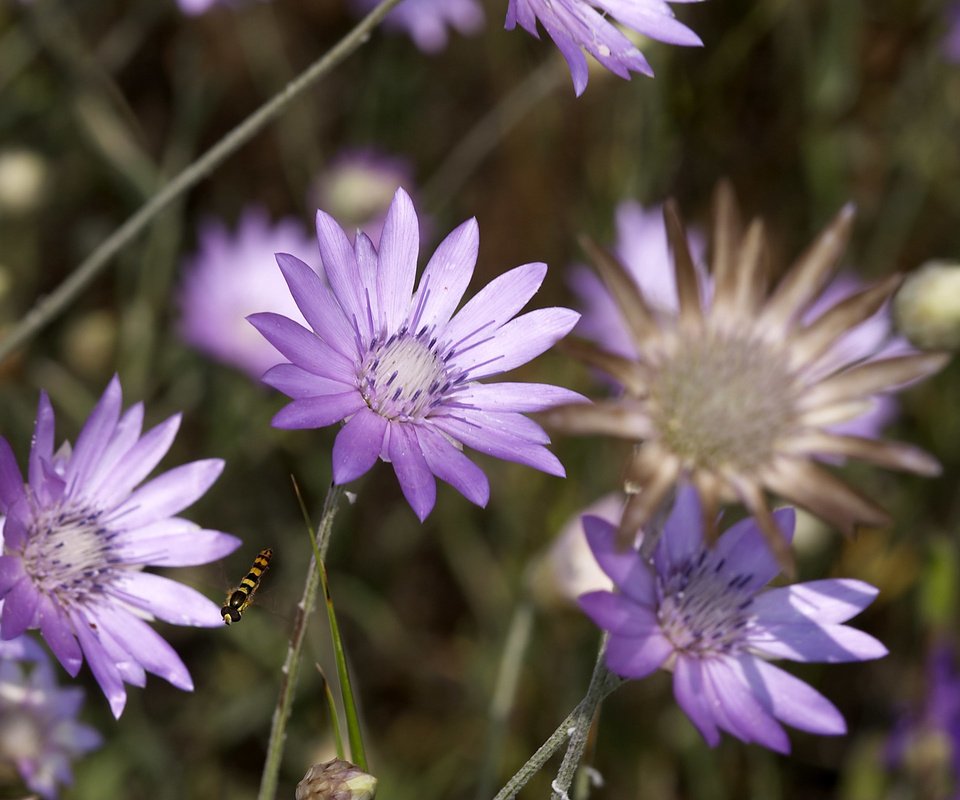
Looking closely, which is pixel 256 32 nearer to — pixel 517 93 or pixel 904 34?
pixel 517 93

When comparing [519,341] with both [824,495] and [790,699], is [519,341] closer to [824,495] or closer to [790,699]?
[824,495]

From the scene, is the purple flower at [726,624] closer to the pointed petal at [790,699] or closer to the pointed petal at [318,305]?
the pointed petal at [790,699]

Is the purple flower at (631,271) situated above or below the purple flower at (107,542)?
above

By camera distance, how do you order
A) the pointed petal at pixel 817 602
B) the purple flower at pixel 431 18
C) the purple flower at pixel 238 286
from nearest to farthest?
1. the pointed petal at pixel 817 602
2. the purple flower at pixel 238 286
3. the purple flower at pixel 431 18

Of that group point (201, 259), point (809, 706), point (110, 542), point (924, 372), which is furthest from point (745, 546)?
point (201, 259)

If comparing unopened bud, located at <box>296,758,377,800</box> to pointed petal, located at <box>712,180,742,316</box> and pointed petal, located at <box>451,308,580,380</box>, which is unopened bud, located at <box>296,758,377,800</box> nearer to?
pointed petal, located at <box>451,308,580,380</box>

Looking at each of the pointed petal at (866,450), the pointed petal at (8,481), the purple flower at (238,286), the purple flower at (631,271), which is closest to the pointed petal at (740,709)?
the pointed petal at (866,450)
